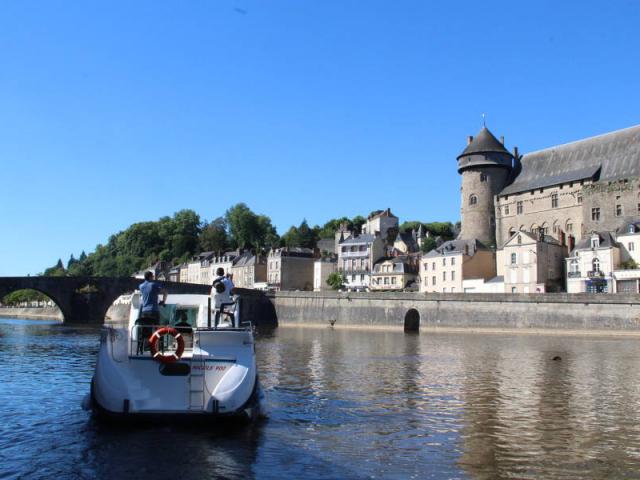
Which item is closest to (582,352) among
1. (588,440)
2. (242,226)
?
(588,440)

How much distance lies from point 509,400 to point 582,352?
57.3ft

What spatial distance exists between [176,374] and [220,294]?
2.21m

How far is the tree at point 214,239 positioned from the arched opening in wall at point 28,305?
2941 cm

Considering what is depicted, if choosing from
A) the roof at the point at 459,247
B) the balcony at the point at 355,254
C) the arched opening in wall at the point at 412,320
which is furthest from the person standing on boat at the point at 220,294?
the balcony at the point at 355,254

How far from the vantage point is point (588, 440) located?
39.5 feet

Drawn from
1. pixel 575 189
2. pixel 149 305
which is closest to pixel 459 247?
pixel 575 189

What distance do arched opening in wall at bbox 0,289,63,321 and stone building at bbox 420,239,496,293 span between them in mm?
59671

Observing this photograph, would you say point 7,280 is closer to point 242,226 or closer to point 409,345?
Result: point 409,345

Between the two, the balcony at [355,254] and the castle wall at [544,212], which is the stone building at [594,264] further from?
the balcony at [355,254]

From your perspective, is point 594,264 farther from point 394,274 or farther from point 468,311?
point 394,274

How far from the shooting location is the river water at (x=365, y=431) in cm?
1009

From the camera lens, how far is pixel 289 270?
3588 inches

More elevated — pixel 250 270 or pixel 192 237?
pixel 192 237

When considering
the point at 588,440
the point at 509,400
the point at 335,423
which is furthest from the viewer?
the point at 509,400
